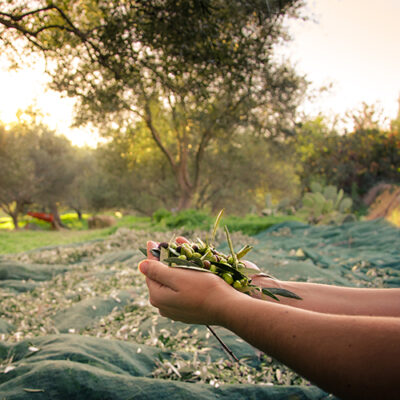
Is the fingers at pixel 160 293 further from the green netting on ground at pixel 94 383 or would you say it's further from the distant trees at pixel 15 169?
the distant trees at pixel 15 169

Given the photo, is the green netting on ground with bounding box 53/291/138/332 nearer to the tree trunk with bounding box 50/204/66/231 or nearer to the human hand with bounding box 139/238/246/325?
the human hand with bounding box 139/238/246/325

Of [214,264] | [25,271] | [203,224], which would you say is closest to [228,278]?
[214,264]

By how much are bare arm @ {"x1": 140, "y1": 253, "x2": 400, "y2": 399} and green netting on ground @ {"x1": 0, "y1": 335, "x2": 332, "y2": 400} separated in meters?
0.99

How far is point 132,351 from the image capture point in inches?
103

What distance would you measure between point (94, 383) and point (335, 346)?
1586 mm

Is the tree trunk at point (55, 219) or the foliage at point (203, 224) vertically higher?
the foliage at point (203, 224)

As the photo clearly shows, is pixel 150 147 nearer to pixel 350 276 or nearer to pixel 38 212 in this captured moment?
pixel 38 212

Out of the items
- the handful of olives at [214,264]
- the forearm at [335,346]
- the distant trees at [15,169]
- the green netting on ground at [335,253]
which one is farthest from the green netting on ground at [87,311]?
the distant trees at [15,169]

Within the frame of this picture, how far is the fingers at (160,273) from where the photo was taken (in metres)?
1.42

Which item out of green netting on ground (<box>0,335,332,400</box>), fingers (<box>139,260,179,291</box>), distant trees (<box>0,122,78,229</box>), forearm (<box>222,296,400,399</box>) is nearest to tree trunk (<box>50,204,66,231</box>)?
distant trees (<box>0,122,78,229</box>)

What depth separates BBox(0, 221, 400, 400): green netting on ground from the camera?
199 centimetres

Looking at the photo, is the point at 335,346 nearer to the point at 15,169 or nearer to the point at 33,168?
the point at 15,169

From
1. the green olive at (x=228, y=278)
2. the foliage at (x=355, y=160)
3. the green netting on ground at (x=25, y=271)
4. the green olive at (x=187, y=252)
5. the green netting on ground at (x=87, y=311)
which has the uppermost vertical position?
the foliage at (x=355, y=160)

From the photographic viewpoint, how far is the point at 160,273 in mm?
1458
